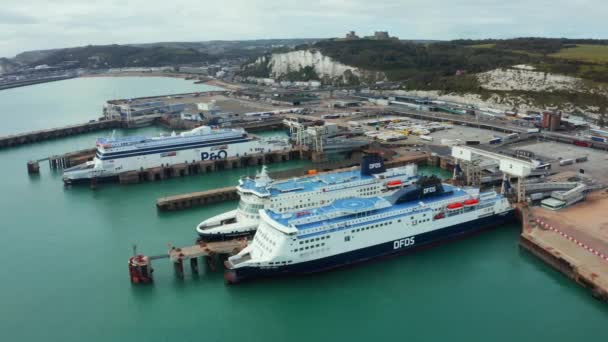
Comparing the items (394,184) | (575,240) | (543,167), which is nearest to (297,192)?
(394,184)

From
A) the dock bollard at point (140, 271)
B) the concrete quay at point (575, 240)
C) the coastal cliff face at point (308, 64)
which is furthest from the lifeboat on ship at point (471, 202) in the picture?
the coastal cliff face at point (308, 64)

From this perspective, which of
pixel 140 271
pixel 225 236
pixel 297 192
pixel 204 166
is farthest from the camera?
pixel 204 166

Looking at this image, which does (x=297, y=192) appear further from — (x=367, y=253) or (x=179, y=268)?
(x=179, y=268)

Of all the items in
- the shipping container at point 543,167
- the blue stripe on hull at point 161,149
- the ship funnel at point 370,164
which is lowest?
the shipping container at point 543,167

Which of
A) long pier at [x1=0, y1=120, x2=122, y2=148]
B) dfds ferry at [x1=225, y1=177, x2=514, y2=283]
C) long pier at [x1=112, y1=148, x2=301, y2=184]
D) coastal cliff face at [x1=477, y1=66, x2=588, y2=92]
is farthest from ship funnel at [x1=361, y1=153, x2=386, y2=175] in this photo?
long pier at [x1=0, y1=120, x2=122, y2=148]

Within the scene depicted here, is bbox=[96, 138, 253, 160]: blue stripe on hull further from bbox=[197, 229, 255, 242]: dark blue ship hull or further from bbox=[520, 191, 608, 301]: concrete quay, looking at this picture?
bbox=[520, 191, 608, 301]: concrete quay

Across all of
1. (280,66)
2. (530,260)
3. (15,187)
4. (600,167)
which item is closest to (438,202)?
(530,260)

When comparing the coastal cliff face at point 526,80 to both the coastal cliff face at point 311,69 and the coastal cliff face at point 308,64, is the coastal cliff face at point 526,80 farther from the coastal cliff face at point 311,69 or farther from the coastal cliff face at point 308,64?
the coastal cliff face at point 308,64
